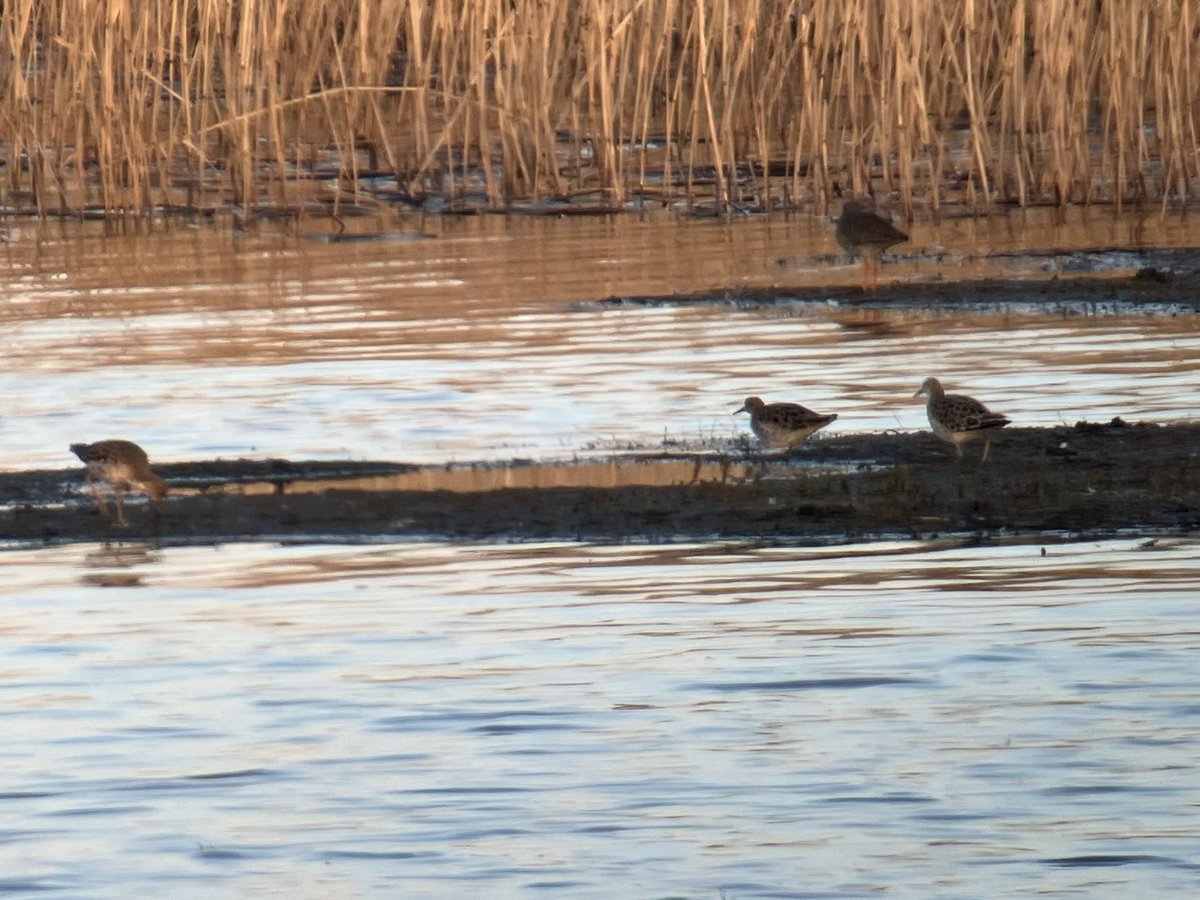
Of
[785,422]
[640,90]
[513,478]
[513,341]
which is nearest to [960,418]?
[785,422]

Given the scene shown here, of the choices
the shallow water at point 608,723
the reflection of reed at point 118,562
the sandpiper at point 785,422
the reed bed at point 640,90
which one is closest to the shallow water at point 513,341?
the reed bed at point 640,90

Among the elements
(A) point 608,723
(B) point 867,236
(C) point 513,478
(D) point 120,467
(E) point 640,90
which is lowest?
(A) point 608,723

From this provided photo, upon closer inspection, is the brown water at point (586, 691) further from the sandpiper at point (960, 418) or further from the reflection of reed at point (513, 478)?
the sandpiper at point (960, 418)

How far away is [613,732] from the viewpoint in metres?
6.72

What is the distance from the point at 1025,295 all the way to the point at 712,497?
7.44 meters

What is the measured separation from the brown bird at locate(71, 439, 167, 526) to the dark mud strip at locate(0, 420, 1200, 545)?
15 centimetres

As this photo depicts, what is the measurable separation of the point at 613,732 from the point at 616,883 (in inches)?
50.0

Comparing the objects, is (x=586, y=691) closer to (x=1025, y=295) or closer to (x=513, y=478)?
(x=513, y=478)

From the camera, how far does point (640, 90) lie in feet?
70.8

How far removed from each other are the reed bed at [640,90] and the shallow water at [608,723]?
37.0 ft

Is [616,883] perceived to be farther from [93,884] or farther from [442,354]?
[442,354]

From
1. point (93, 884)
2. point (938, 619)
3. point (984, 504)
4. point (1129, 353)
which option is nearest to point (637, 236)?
point (1129, 353)

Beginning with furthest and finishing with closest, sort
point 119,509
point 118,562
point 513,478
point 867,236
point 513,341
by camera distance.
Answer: point 867,236
point 513,341
point 513,478
point 119,509
point 118,562

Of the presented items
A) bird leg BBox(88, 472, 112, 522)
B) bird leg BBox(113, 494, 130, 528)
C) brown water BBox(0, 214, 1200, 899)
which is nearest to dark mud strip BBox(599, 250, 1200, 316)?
brown water BBox(0, 214, 1200, 899)
